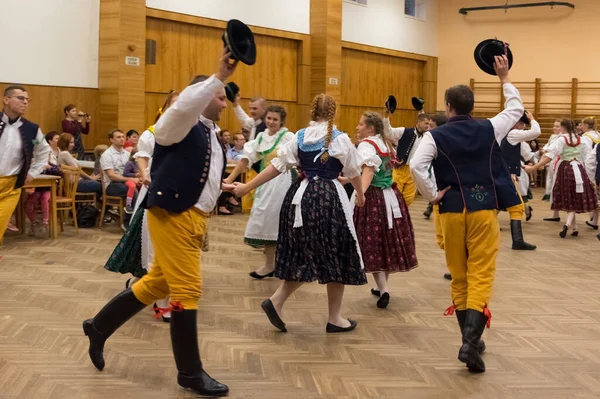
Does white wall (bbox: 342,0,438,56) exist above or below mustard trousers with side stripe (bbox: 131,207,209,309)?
above

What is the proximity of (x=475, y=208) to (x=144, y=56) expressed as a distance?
890 cm

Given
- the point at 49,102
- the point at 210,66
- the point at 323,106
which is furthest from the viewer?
the point at 210,66

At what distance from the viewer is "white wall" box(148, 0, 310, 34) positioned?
12711mm

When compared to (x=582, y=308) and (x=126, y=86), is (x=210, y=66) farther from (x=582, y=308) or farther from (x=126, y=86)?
(x=582, y=308)

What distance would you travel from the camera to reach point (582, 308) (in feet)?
18.3

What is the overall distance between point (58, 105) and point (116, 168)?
2431 mm

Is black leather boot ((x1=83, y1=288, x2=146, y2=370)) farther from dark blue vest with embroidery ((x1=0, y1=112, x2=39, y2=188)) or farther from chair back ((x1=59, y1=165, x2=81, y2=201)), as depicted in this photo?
chair back ((x1=59, y1=165, x2=81, y2=201))

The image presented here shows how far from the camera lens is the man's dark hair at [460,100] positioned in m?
4.03

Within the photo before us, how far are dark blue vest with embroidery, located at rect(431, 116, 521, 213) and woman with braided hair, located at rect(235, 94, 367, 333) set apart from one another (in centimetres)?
85

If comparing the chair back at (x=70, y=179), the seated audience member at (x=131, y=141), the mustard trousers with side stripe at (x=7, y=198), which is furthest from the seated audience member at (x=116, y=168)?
the mustard trousers with side stripe at (x=7, y=198)

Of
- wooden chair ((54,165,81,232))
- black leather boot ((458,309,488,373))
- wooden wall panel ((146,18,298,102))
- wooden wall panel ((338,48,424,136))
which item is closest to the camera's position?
black leather boot ((458,309,488,373))

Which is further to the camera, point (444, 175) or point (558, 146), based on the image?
point (558, 146)

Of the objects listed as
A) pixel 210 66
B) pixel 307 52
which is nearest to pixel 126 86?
pixel 210 66

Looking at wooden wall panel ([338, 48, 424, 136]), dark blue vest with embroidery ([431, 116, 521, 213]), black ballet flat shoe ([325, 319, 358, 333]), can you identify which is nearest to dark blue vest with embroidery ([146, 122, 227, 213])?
dark blue vest with embroidery ([431, 116, 521, 213])
